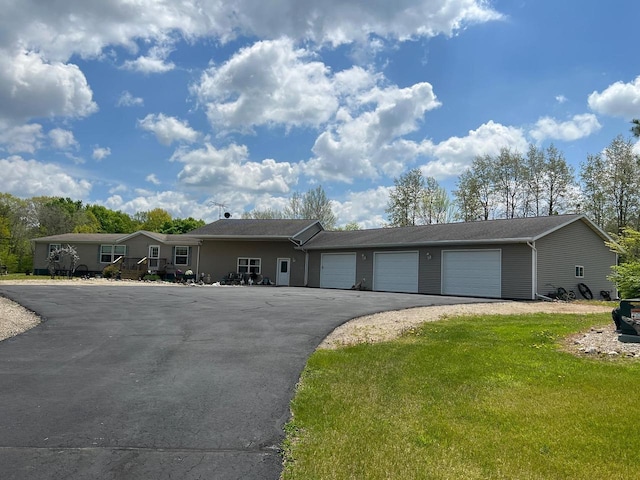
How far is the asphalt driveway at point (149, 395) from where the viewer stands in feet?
11.2

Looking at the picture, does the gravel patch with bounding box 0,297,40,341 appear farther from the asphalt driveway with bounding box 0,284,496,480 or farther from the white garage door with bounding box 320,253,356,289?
the white garage door with bounding box 320,253,356,289

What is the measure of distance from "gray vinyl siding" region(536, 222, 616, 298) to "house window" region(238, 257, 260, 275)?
53.0 ft

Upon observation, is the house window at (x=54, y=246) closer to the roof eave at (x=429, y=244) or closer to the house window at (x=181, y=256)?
the house window at (x=181, y=256)

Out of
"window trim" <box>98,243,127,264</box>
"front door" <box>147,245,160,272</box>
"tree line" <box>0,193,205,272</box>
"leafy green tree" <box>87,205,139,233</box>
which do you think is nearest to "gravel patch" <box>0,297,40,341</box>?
"front door" <box>147,245,160,272</box>

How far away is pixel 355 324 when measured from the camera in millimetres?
10281

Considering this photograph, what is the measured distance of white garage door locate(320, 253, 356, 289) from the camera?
80.7 feet

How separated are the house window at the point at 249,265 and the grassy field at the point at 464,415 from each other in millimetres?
21154

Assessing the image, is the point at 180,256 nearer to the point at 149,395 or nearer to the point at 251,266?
the point at 251,266

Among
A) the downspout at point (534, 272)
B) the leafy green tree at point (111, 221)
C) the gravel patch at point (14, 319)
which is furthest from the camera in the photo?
the leafy green tree at point (111, 221)

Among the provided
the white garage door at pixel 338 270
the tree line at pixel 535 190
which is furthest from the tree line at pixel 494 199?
the white garage door at pixel 338 270

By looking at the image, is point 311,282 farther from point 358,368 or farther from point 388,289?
point 358,368

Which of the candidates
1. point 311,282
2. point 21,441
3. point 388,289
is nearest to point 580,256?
point 388,289

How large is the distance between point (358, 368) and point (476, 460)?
2873 mm

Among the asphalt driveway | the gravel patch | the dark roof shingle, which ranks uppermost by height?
the dark roof shingle
